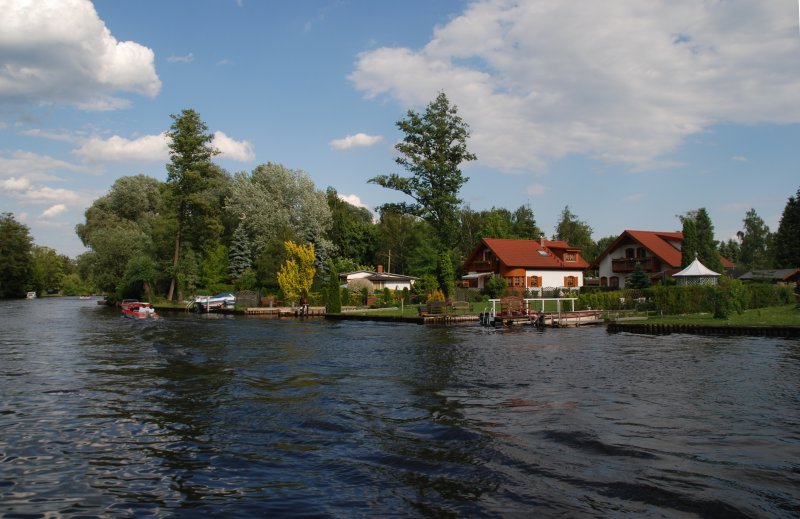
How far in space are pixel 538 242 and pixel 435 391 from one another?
62.4m

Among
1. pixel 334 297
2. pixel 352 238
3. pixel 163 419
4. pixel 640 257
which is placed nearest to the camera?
pixel 163 419

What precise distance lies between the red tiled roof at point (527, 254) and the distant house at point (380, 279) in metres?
8.58

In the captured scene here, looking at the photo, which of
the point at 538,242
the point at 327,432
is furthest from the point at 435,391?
the point at 538,242

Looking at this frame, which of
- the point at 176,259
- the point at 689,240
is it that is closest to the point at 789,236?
the point at 689,240

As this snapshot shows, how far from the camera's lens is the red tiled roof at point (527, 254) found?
69688 millimetres

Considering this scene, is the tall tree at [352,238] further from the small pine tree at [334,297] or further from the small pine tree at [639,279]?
the small pine tree at [639,279]

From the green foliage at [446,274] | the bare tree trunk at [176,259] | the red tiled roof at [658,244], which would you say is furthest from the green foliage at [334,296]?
the red tiled roof at [658,244]

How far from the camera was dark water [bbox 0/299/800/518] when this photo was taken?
8883 millimetres

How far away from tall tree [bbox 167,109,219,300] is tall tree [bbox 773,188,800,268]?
77455mm

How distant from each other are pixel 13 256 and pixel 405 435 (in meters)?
116

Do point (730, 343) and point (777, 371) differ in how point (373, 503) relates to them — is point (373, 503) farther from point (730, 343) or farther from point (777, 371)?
point (730, 343)

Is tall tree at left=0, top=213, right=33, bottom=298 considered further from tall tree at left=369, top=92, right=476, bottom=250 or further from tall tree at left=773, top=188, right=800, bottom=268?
tall tree at left=773, top=188, right=800, bottom=268

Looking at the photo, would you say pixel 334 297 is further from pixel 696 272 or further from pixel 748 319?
pixel 748 319

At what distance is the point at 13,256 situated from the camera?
105438 mm
